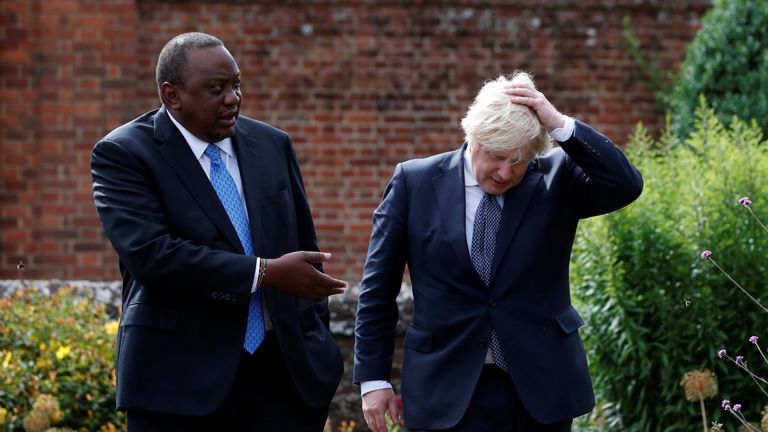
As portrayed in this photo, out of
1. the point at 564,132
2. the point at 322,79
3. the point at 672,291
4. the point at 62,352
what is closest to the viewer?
the point at 564,132

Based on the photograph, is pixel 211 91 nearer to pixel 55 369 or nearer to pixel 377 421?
pixel 377 421

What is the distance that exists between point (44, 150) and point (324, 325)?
4989mm

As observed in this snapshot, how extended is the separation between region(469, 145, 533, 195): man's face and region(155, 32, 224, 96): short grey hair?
851 millimetres

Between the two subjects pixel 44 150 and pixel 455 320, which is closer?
pixel 455 320

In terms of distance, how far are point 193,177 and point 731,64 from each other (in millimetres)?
5535

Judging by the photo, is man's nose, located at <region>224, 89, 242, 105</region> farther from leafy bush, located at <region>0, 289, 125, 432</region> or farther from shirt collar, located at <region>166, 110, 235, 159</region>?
leafy bush, located at <region>0, 289, 125, 432</region>

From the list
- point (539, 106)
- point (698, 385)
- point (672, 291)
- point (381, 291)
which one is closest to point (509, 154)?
point (539, 106)

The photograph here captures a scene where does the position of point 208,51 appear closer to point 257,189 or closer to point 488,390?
point 257,189

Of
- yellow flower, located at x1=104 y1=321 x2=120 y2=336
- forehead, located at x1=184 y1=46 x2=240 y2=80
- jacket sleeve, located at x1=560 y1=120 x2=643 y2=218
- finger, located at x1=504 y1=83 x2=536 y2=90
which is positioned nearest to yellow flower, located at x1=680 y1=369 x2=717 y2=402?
jacket sleeve, located at x1=560 y1=120 x2=643 y2=218

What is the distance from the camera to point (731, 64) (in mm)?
8000

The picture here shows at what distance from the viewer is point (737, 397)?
4914mm

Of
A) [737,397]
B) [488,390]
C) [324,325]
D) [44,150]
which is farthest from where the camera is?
[44,150]

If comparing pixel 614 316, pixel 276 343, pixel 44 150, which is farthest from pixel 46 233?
pixel 276 343

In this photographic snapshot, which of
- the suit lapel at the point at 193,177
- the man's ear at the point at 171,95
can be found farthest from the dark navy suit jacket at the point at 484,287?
the man's ear at the point at 171,95
